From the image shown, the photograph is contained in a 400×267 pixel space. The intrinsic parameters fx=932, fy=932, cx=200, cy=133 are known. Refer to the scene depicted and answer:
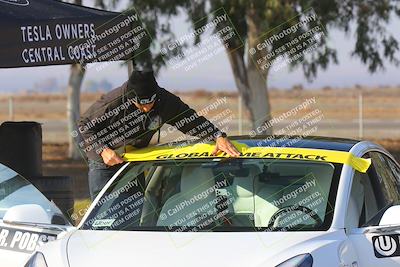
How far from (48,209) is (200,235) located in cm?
145

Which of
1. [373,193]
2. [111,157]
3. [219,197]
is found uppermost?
[111,157]

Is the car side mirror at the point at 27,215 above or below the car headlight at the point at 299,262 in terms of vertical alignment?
above

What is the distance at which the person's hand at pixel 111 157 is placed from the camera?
6.62 m

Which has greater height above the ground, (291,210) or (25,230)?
(25,230)

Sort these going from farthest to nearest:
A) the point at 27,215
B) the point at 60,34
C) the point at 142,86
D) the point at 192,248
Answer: the point at 60,34, the point at 142,86, the point at 27,215, the point at 192,248

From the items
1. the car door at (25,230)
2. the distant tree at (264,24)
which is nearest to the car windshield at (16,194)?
the car door at (25,230)

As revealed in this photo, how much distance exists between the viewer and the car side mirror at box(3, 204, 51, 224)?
224 inches

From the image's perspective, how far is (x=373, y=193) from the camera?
20.0ft

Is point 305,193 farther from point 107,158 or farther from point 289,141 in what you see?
point 107,158

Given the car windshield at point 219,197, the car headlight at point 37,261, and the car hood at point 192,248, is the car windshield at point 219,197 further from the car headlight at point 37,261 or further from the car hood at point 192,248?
the car headlight at point 37,261

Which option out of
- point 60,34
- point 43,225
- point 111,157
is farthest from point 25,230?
point 60,34

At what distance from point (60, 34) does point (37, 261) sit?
3.89 metres

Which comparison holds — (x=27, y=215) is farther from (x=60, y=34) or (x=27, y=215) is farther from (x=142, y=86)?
(x=60, y=34)

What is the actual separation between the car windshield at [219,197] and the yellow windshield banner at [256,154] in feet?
0.13
